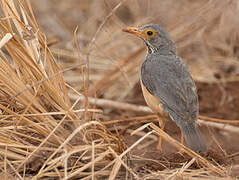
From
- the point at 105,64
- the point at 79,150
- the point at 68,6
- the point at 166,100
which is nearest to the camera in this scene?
the point at 79,150

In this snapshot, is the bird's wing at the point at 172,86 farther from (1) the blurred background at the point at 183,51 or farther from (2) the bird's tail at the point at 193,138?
(1) the blurred background at the point at 183,51

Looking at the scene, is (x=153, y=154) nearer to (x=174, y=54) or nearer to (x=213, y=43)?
(x=174, y=54)

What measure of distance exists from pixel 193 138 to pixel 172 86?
0.64 metres

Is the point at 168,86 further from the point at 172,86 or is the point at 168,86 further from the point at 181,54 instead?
the point at 181,54

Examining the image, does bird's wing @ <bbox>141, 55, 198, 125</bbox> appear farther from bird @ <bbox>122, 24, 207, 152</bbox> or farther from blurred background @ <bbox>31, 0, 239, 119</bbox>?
blurred background @ <bbox>31, 0, 239, 119</bbox>

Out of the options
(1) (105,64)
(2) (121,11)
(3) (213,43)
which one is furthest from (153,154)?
(2) (121,11)

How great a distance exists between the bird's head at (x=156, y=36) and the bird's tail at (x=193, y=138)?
110 centimetres

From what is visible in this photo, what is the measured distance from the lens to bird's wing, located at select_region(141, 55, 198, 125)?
4.01 metres

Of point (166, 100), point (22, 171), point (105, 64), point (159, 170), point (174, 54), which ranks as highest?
point (105, 64)

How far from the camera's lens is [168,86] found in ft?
13.5

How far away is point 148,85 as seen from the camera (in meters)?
4.25

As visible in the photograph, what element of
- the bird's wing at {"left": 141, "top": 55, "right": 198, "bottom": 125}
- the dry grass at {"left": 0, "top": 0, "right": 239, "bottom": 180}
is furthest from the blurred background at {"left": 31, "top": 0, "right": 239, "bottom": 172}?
the dry grass at {"left": 0, "top": 0, "right": 239, "bottom": 180}

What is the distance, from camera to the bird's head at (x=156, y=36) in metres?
4.57

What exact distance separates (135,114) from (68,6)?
4899mm
